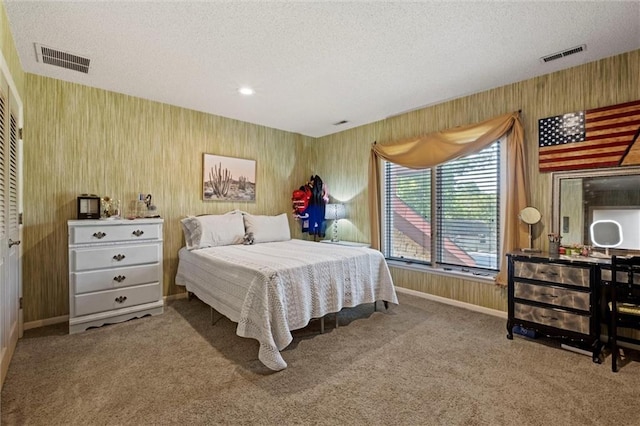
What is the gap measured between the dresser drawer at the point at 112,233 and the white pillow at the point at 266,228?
1187 millimetres

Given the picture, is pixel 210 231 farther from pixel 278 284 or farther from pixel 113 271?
pixel 278 284

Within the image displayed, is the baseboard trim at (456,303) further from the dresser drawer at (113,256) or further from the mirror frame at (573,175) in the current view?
the dresser drawer at (113,256)

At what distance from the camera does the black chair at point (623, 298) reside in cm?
212

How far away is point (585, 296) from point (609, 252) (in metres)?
0.55

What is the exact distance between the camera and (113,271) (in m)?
2.98

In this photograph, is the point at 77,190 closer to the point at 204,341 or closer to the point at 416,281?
the point at 204,341

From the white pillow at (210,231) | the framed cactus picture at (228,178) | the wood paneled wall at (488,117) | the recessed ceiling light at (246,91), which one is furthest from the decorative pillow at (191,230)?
the wood paneled wall at (488,117)

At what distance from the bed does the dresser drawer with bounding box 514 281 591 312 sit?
1215mm

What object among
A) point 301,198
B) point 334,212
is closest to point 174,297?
point 301,198

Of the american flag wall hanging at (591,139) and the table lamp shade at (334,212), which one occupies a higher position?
the american flag wall hanging at (591,139)

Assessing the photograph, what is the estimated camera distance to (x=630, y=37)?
232cm

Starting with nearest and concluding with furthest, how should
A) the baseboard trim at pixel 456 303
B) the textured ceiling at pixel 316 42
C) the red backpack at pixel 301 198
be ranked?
1. the textured ceiling at pixel 316 42
2. the baseboard trim at pixel 456 303
3. the red backpack at pixel 301 198

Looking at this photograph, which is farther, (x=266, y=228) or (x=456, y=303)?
(x=266, y=228)

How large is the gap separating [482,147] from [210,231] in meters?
3.38
